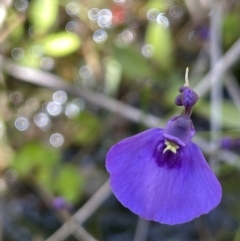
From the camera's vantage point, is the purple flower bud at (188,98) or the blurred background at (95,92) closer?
the purple flower bud at (188,98)

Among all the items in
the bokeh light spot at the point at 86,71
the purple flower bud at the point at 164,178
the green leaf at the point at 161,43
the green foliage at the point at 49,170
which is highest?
the purple flower bud at the point at 164,178

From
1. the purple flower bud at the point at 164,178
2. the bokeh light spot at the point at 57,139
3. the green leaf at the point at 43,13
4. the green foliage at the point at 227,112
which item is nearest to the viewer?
the purple flower bud at the point at 164,178

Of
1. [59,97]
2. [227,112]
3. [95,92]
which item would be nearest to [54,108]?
[59,97]

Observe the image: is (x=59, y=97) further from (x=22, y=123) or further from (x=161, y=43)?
(x=161, y=43)

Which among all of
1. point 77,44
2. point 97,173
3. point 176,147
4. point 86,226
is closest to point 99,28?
point 77,44

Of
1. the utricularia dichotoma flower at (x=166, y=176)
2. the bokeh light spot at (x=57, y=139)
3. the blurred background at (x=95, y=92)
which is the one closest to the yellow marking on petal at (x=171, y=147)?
the utricularia dichotoma flower at (x=166, y=176)

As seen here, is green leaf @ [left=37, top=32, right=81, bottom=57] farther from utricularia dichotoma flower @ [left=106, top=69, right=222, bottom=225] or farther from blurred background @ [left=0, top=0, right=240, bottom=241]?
utricularia dichotoma flower @ [left=106, top=69, right=222, bottom=225]

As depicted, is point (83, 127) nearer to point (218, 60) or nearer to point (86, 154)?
point (86, 154)

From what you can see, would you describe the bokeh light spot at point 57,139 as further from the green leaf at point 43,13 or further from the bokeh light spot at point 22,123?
the green leaf at point 43,13

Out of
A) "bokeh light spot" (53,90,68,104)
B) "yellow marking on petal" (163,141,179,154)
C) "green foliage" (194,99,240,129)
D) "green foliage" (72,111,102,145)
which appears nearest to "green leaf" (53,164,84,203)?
"green foliage" (72,111,102,145)
